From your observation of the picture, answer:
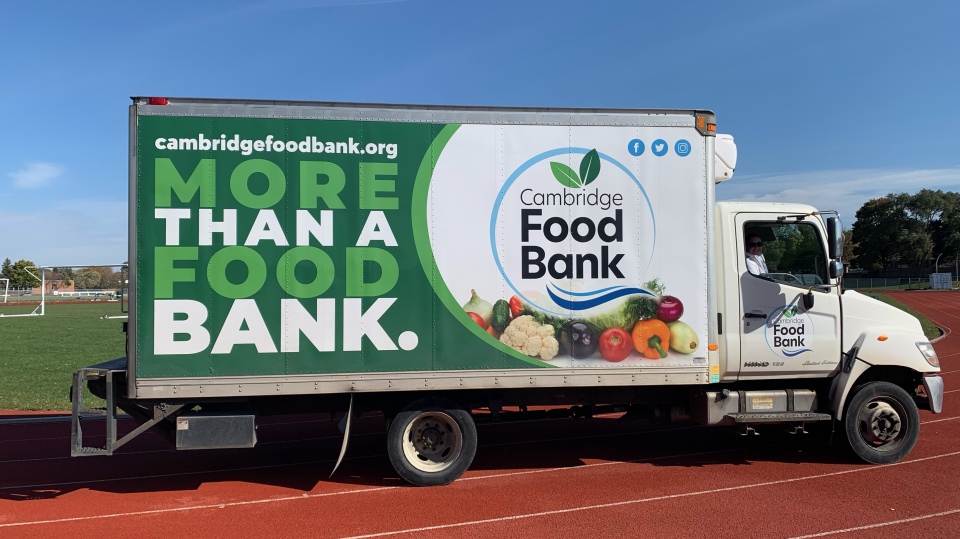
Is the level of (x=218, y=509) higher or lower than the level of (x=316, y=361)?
lower

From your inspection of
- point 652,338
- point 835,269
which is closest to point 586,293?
point 652,338

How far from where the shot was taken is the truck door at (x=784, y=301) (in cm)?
715

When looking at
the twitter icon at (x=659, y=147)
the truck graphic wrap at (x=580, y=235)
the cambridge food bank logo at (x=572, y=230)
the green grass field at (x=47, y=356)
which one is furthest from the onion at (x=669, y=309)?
the green grass field at (x=47, y=356)

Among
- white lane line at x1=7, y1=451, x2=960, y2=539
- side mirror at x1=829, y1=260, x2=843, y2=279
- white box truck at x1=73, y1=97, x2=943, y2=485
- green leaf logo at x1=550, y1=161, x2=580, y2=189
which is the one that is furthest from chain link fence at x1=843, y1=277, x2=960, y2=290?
green leaf logo at x1=550, y1=161, x2=580, y2=189

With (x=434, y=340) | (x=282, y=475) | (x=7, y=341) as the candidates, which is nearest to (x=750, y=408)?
(x=434, y=340)

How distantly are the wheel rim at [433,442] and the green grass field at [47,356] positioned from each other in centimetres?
835

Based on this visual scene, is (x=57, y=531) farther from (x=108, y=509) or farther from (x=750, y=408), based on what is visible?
(x=750, y=408)

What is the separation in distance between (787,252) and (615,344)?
8.00 ft

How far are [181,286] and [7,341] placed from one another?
23.7 m

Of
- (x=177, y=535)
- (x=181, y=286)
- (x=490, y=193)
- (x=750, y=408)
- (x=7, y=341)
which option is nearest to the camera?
(x=177, y=535)

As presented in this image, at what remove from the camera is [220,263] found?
6.18m

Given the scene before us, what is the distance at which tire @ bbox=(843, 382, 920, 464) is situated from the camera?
728cm

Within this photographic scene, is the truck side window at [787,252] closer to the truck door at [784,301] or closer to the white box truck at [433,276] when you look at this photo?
the truck door at [784,301]

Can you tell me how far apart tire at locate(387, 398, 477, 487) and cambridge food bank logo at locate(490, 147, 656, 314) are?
1484mm
